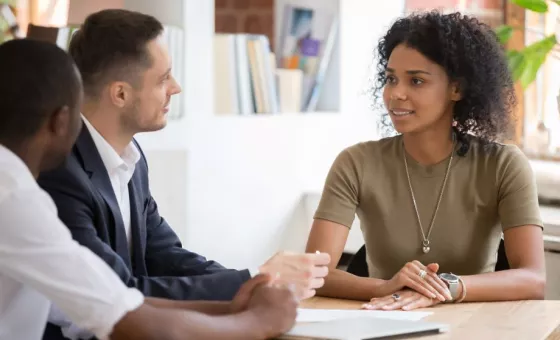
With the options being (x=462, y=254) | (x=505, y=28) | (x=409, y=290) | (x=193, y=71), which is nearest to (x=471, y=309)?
(x=409, y=290)

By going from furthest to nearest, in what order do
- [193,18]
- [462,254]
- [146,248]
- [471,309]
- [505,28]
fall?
1. [505,28]
2. [193,18]
3. [462,254]
4. [146,248]
5. [471,309]

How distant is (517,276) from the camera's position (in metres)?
2.23

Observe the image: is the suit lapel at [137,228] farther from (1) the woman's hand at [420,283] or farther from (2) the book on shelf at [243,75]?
(2) the book on shelf at [243,75]

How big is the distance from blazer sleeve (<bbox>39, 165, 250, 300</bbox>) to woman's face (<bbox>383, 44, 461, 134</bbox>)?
0.70 m

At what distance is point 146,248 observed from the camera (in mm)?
2211

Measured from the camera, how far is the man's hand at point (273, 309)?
5.16ft

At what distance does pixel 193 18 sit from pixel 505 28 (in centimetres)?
123

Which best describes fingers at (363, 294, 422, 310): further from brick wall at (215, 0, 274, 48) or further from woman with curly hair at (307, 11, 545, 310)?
brick wall at (215, 0, 274, 48)

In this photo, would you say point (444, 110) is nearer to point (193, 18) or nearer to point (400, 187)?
point (400, 187)

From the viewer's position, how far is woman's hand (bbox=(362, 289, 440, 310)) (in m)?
2.01

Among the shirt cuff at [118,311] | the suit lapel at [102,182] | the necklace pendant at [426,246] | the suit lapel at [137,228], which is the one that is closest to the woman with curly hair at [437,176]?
the necklace pendant at [426,246]

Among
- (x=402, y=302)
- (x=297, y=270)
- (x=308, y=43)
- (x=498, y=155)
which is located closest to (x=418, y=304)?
(x=402, y=302)

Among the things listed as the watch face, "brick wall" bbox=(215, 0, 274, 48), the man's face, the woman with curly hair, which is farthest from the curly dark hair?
"brick wall" bbox=(215, 0, 274, 48)

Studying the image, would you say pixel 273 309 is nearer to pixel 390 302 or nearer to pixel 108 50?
pixel 390 302
